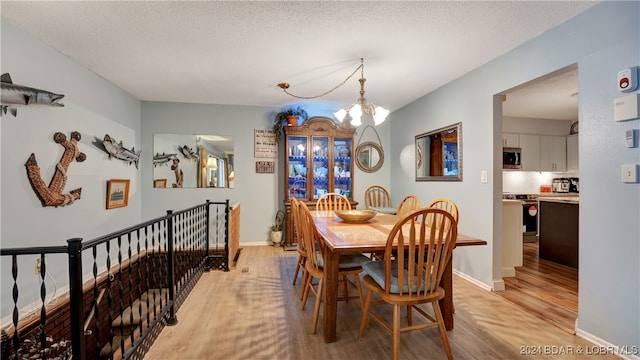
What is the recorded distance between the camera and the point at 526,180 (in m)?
5.63

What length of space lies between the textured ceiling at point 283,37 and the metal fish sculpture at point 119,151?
0.76 meters

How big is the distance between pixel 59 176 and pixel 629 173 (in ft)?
14.8

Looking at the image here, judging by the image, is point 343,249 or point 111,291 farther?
point 111,291

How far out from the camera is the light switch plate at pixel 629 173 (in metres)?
1.74

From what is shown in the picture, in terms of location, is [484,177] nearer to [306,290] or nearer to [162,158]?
[306,290]

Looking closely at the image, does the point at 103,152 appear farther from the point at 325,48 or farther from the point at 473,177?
the point at 473,177

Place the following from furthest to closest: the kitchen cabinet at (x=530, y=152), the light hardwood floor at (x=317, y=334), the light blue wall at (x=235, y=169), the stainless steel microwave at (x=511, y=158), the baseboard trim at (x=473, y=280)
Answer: the kitchen cabinet at (x=530, y=152), the stainless steel microwave at (x=511, y=158), the light blue wall at (x=235, y=169), the baseboard trim at (x=473, y=280), the light hardwood floor at (x=317, y=334)

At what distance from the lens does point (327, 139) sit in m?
4.69

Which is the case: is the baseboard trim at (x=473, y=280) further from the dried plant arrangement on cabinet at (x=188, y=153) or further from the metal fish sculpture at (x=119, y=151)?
the metal fish sculpture at (x=119, y=151)

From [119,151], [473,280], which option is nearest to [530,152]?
[473,280]

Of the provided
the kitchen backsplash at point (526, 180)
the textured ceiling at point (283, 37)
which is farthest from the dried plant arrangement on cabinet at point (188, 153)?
the kitchen backsplash at point (526, 180)

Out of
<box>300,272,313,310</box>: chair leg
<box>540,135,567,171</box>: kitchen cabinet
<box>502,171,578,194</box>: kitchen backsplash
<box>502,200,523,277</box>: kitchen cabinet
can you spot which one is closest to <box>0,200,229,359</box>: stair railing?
<box>300,272,313,310</box>: chair leg

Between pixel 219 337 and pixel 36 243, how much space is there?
1.91 meters

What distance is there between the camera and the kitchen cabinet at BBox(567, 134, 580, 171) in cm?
540
